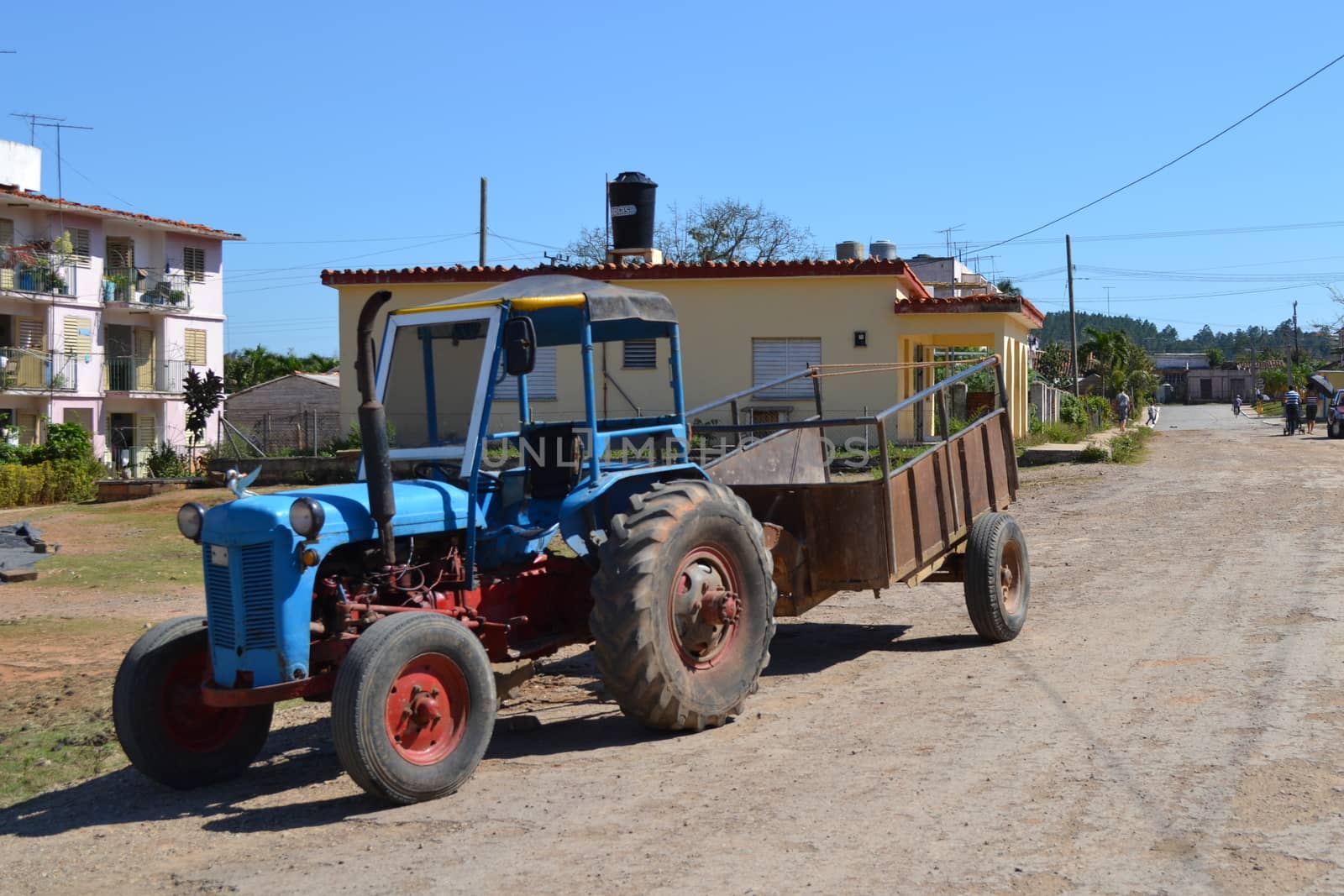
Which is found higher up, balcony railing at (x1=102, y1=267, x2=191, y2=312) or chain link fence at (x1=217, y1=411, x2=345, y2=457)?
balcony railing at (x1=102, y1=267, x2=191, y2=312)

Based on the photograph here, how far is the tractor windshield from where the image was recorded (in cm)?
700

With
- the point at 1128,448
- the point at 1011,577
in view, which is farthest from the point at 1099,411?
the point at 1011,577

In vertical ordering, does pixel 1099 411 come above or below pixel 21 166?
below

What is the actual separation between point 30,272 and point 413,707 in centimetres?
4148

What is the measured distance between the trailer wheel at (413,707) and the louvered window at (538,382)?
1.40 meters

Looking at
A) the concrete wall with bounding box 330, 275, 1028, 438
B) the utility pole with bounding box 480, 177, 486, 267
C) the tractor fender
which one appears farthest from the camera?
the utility pole with bounding box 480, 177, 486, 267

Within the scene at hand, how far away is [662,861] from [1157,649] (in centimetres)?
522

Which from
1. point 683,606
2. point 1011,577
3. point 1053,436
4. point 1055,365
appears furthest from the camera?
point 1055,365

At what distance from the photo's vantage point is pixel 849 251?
2809 centimetres

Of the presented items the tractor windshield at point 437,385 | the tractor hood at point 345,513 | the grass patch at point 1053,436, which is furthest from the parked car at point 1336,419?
the tractor hood at point 345,513

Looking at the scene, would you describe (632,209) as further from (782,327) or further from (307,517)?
(307,517)

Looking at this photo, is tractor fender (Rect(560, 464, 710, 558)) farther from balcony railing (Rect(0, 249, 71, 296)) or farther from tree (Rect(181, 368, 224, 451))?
balcony railing (Rect(0, 249, 71, 296))

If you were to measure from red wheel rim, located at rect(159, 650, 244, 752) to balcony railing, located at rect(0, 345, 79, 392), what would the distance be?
38.5m

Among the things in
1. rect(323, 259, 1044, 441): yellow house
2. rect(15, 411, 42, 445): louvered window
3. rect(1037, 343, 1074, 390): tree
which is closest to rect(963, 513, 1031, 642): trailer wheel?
rect(323, 259, 1044, 441): yellow house
